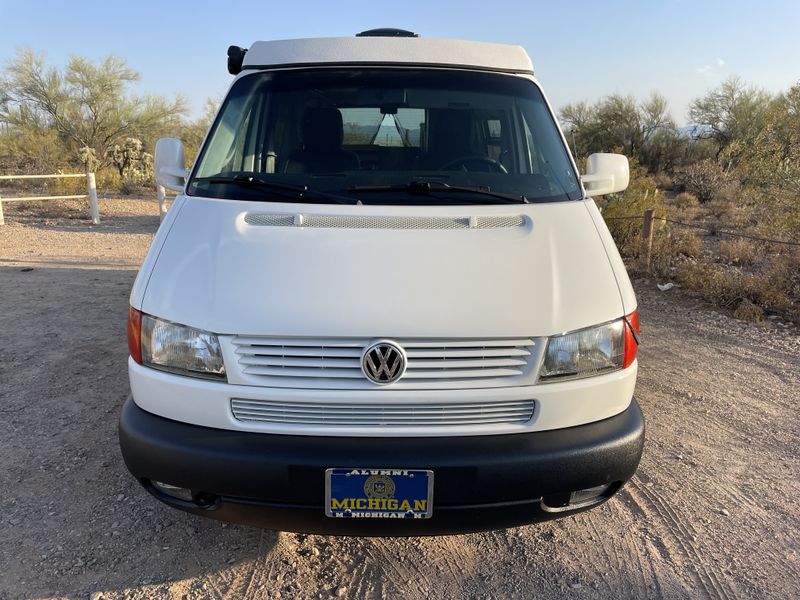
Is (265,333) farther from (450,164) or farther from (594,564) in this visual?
(594,564)

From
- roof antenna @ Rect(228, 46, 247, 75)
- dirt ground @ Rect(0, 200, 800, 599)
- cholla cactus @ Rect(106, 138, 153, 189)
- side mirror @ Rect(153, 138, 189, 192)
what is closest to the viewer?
dirt ground @ Rect(0, 200, 800, 599)

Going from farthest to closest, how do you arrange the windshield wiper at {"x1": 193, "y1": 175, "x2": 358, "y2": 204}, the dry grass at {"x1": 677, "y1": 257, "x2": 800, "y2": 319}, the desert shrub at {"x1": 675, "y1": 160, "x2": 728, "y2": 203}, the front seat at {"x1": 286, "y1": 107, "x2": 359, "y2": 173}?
1. the desert shrub at {"x1": 675, "y1": 160, "x2": 728, "y2": 203}
2. the dry grass at {"x1": 677, "y1": 257, "x2": 800, "y2": 319}
3. the front seat at {"x1": 286, "y1": 107, "x2": 359, "y2": 173}
4. the windshield wiper at {"x1": 193, "y1": 175, "x2": 358, "y2": 204}

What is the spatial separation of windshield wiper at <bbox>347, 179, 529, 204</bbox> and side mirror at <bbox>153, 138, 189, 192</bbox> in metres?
1.22

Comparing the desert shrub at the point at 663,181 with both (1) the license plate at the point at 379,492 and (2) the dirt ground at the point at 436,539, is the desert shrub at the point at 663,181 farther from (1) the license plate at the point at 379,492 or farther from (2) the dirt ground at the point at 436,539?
(1) the license plate at the point at 379,492

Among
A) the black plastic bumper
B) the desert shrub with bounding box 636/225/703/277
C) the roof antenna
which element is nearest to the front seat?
the roof antenna

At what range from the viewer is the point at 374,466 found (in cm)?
211

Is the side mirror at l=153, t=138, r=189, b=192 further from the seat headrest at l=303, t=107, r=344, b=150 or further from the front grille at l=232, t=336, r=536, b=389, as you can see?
the front grille at l=232, t=336, r=536, b=389

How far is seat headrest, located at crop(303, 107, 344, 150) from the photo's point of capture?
3170mm

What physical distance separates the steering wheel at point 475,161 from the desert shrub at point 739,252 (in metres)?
7.90

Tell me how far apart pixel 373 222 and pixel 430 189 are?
1.30 feet

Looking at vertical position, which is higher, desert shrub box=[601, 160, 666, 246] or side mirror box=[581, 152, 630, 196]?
side mirror box=[581, 152, 630, 196]

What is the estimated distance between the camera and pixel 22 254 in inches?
385

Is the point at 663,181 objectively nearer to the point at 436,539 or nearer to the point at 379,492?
the point at 436,539

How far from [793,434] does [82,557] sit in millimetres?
4141
